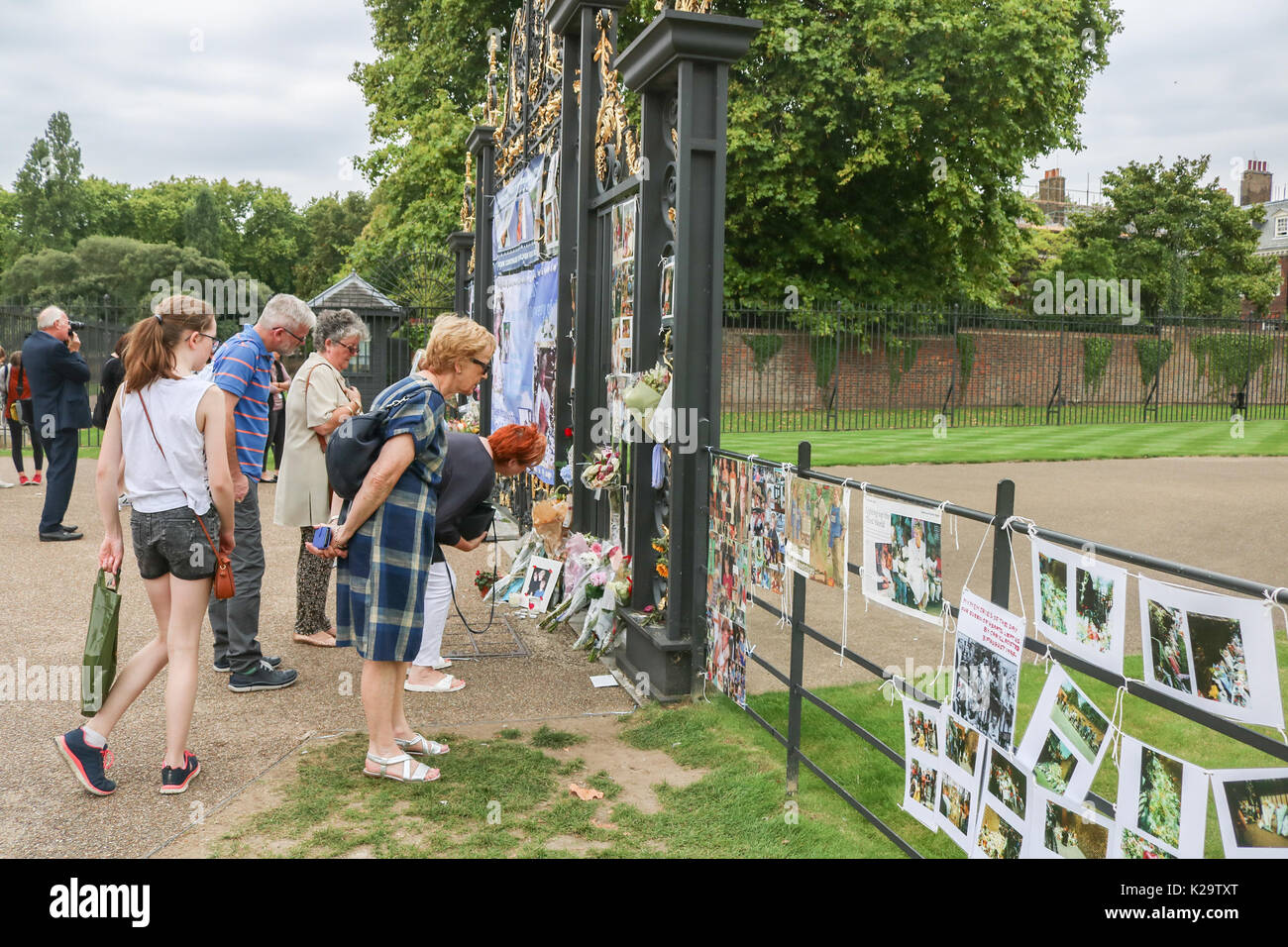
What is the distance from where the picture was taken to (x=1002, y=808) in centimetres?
266

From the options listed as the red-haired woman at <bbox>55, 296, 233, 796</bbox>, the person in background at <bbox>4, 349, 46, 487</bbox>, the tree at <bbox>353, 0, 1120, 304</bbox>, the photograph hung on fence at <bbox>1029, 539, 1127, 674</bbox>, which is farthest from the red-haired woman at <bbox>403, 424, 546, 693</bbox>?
the tree at <bbox>353, 0, 1120, 304</bbox>

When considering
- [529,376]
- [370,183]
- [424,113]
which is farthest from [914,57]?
[529,376]

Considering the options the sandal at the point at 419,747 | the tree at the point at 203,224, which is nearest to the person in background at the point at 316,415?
the sandal at the point at 419,747

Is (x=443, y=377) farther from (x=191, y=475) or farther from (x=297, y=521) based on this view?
(x=297, y=521)

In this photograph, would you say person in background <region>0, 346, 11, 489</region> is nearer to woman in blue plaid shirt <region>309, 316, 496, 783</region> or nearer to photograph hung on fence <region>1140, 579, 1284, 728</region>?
woman in blue plaid shirt <region>309, 316, 496, 783</region>

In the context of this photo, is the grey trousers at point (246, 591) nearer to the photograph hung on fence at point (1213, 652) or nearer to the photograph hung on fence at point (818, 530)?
the photograph hung on fence at point (818, 530)

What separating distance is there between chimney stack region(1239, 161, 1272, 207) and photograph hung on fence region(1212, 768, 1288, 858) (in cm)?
7189

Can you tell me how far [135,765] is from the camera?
14.0 ft

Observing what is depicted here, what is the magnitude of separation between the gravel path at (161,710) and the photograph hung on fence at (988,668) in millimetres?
2552

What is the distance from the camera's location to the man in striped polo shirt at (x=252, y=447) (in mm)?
5180

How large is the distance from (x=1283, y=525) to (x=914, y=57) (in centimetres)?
1717

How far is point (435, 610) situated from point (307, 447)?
1287 millimetres

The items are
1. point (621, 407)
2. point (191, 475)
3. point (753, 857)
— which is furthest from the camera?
point (621, 407)

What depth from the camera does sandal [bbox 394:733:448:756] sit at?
174 inches
